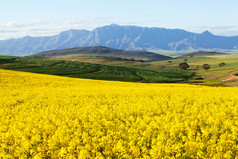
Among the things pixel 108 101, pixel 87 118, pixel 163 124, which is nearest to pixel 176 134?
pixel 163 124

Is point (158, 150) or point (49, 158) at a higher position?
point (158, 150)

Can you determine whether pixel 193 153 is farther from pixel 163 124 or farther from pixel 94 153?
pixel 94 153

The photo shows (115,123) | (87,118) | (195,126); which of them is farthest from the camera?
(87,118)

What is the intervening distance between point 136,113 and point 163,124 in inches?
160

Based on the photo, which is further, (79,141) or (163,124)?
(163,124)

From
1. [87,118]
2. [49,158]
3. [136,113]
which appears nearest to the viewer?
[49,158]

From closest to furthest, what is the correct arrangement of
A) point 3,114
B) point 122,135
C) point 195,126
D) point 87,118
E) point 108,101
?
point 122,135 < point 195,126 < point 87,118 < point 3,114 < point 108,101

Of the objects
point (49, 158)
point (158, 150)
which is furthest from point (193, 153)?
point (49, 158)

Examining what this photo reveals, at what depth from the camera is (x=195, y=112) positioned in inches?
611

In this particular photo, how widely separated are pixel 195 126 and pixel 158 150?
14.1 ft

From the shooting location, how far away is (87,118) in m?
14.8

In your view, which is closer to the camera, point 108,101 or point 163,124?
point 163,124

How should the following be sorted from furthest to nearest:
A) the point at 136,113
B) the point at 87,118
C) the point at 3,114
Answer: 1. the point at 3,114
2. the point at 136,113
3. the point at 87,118

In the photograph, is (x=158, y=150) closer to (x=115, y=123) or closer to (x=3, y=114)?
(x=115, y=123)
